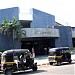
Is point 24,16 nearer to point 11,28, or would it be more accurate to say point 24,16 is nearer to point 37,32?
point 11,28

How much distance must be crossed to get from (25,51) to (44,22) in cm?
2647

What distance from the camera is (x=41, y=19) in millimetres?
45125

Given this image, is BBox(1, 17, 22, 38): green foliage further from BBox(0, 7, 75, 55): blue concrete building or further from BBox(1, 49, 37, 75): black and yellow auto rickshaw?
BBox(1, 49, 37, 75): black and yellow auto rickshaw

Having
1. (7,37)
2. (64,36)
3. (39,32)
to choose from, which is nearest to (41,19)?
(39,32)

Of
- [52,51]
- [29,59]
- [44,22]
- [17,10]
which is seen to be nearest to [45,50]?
[44,22]

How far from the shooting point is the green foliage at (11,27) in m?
39.7

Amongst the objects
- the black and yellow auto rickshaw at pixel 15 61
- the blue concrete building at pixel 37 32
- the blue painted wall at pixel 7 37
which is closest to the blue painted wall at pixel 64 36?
the blue concrete building at pixel 37 32

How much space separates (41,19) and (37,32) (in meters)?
5.43

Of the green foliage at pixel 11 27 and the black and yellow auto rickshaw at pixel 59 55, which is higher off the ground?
the green foliage at pixel 11 27

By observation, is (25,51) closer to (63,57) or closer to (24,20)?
(63,57)

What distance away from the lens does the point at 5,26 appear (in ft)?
130

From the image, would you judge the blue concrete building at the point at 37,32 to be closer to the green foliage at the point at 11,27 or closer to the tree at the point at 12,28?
the tree at the point at 12,28

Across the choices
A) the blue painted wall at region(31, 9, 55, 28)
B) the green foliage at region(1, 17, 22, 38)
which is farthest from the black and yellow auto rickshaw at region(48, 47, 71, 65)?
the blue painted wall at region(31, 9, 55, 28)

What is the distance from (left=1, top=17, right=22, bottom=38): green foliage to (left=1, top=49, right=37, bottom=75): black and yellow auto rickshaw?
2043cm
